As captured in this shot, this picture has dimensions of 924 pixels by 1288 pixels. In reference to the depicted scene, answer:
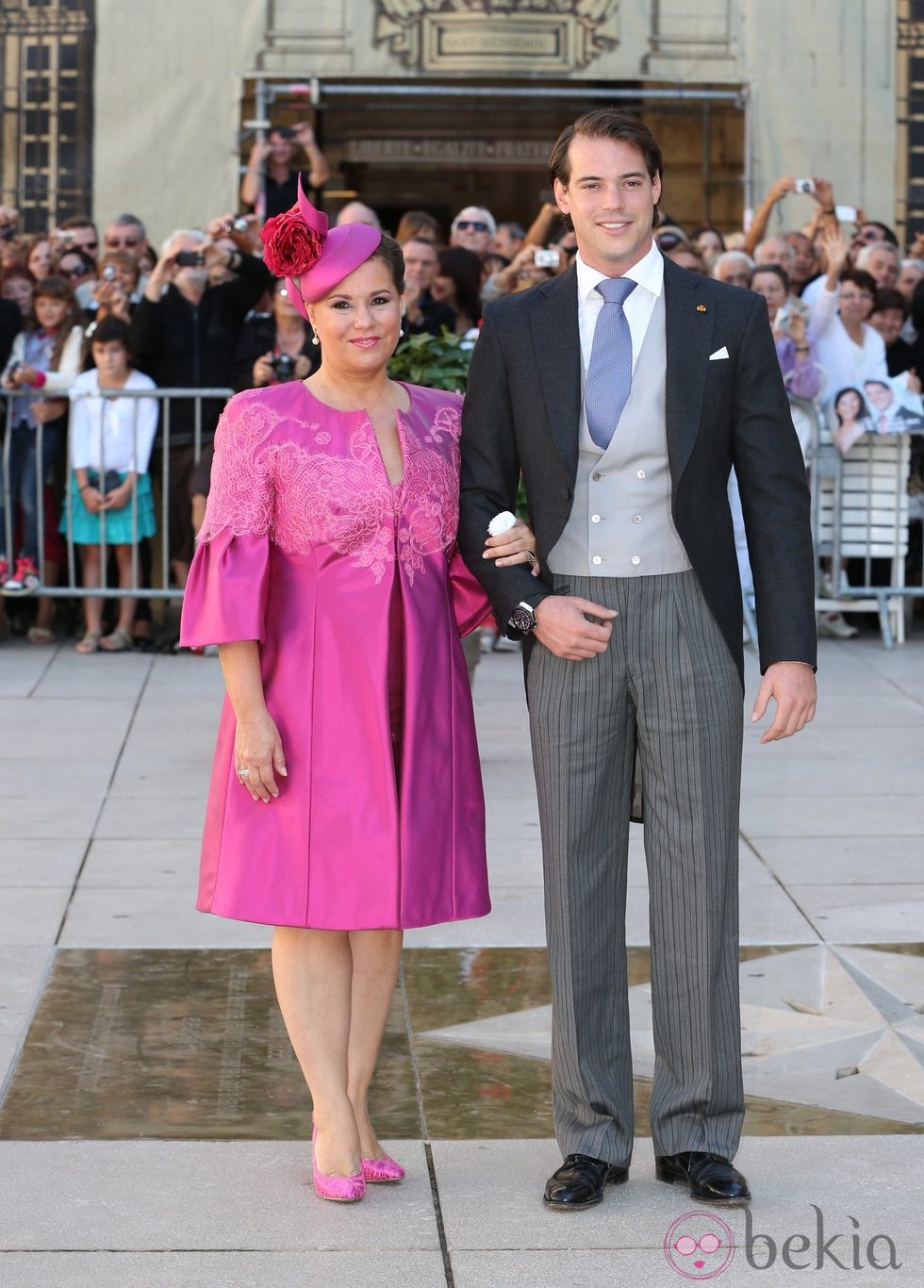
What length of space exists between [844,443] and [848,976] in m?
5.72

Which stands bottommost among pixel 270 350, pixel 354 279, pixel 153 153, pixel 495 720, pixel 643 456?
pixel 495 720

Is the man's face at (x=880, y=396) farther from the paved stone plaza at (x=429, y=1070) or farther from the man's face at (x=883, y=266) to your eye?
the paved stone plaza at (x=429, y=1070)

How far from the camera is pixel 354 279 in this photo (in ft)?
12.5

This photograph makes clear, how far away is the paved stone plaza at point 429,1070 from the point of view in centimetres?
358

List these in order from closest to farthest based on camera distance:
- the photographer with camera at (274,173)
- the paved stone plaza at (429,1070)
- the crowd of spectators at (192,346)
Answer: the paved stone plaza at (429,1070) → the crowd of spectators at (192,346) → the photographer with camera at (274,173)

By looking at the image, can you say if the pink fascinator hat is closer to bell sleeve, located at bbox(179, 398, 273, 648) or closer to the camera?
bell sleeve, located at bbox(179, 398, 273, 648)

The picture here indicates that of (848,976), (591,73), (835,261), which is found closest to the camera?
(848,976)

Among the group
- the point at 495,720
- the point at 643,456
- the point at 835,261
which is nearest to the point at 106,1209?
the point at 643,456

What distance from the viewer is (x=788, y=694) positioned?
381 cm

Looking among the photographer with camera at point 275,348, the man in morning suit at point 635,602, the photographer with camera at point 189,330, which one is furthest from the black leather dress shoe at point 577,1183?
the photographer with camera at point 189,330

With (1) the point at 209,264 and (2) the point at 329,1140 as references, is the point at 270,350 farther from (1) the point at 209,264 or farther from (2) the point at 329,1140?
(2) the point at 329,1140

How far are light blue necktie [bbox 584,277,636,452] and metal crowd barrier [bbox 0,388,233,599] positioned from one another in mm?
6773
